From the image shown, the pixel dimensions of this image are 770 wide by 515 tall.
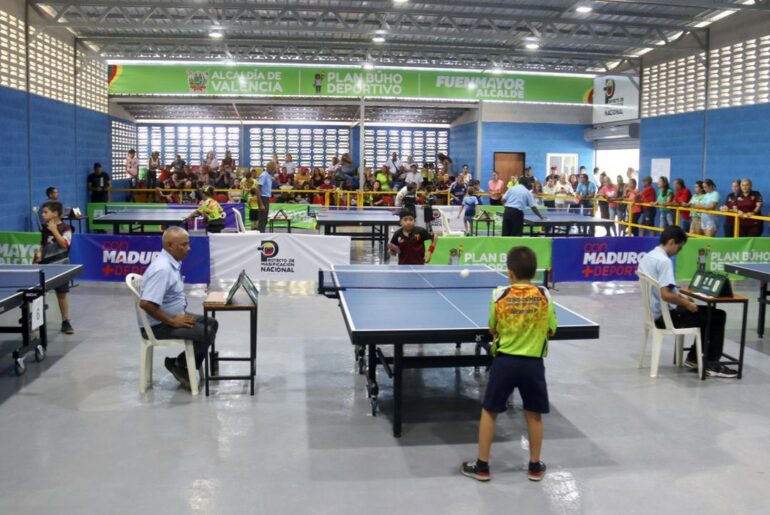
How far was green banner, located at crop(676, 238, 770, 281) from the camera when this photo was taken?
1245cm

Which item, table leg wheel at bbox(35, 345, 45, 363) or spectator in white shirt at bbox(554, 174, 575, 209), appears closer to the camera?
table leg wheel at bbox(35, 345, 45, 363)

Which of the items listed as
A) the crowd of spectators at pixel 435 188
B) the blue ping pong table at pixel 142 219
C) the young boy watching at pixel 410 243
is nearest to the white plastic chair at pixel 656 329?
the young boy watching at pixel 410 243

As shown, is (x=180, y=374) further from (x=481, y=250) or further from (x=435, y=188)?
(x=435, y=188)

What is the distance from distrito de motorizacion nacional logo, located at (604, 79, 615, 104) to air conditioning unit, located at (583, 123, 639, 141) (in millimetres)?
982

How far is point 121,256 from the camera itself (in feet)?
38.5

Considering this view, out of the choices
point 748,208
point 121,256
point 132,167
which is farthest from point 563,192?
point 121,256

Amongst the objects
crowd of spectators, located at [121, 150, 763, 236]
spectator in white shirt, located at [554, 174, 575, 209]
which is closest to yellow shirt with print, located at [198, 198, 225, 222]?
crowd of spectators, located at [121, 150, 763, 236]

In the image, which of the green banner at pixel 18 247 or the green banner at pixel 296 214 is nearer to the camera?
the green banner at pixel 18 247

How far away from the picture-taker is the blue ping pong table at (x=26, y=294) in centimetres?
691

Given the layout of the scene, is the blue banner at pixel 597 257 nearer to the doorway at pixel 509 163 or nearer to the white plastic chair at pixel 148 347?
the white plastic chair at pixel 148 347

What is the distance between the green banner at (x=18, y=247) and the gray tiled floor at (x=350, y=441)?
3.66 meters

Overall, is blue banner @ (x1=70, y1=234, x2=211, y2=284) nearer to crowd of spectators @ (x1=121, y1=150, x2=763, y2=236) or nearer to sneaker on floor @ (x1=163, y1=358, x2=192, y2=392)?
sneaker on floor @ (x1=163, y1=358, x2=192, y2=392)

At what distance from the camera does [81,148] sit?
21.0 m

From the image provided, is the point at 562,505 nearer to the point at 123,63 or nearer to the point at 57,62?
the point at 57,62
